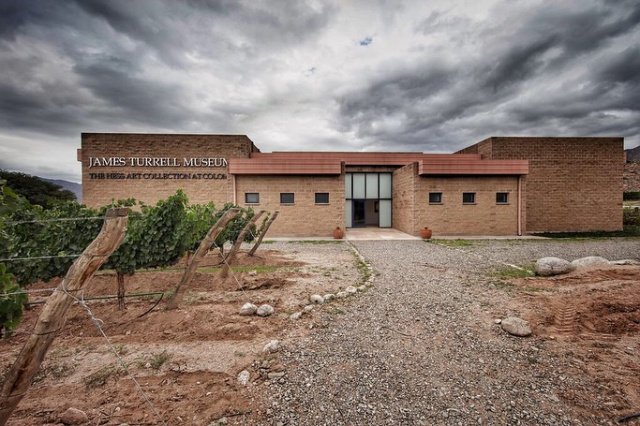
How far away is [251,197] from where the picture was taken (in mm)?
17672

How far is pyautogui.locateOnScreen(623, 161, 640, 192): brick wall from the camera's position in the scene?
31516 mm

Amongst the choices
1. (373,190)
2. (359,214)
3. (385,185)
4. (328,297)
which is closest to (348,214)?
(359,214)

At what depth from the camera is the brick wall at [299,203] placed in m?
17.5

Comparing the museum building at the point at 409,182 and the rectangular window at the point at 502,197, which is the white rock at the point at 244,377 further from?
the rectangular window at the point at 502,197

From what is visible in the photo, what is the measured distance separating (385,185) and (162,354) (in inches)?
764

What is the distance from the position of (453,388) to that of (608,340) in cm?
296

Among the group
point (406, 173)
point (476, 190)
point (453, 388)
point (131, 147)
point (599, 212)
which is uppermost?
point (131, 147)

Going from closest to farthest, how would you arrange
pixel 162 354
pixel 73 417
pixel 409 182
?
pixel 73 417, pixel 162 354, pixel 409 182

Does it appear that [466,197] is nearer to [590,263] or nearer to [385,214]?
[385,214]

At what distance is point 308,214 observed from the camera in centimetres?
1764

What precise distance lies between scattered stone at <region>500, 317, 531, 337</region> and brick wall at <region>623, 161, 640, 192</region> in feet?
137

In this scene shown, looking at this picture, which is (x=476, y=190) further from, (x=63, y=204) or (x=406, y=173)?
(x=63, y=204)

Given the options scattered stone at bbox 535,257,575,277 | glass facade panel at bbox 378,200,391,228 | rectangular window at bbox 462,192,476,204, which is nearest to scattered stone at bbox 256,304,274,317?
scattered stone at bbox 535,257,575,277

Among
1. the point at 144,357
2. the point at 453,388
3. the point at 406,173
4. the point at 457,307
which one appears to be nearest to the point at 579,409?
the point at 453,388
